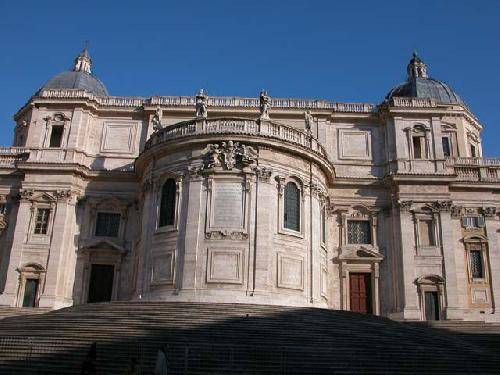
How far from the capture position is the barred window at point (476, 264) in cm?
3241

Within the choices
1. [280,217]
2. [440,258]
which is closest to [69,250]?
[280,217]

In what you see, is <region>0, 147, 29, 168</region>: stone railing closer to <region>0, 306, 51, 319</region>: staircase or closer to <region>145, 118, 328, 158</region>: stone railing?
<region>0, 306, 51, 319</region>: staircase

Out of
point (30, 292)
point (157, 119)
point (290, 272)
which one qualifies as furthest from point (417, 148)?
point (30, 292)

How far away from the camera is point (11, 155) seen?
3594 centimetres

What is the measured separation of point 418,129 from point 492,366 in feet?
64.0

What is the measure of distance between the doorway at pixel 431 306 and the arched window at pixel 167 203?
49.9ft

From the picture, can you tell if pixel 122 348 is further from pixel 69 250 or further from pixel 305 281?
pixel 69 250

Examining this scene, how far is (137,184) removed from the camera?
34281mm

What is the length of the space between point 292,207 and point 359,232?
673 cm

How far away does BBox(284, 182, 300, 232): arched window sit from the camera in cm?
2825

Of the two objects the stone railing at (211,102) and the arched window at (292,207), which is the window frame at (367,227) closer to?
the arched window at (292,207)

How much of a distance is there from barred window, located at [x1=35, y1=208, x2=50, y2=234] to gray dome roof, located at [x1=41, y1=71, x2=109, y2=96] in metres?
10.7

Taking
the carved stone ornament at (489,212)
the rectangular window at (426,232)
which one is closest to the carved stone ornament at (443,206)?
the rectangular window at (426,232)

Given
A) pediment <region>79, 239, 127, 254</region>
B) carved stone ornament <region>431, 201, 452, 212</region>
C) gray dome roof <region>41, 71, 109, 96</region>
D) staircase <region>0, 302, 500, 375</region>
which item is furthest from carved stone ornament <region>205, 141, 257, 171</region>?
gray dome roof <region>41, 71, 109, 96</region>
